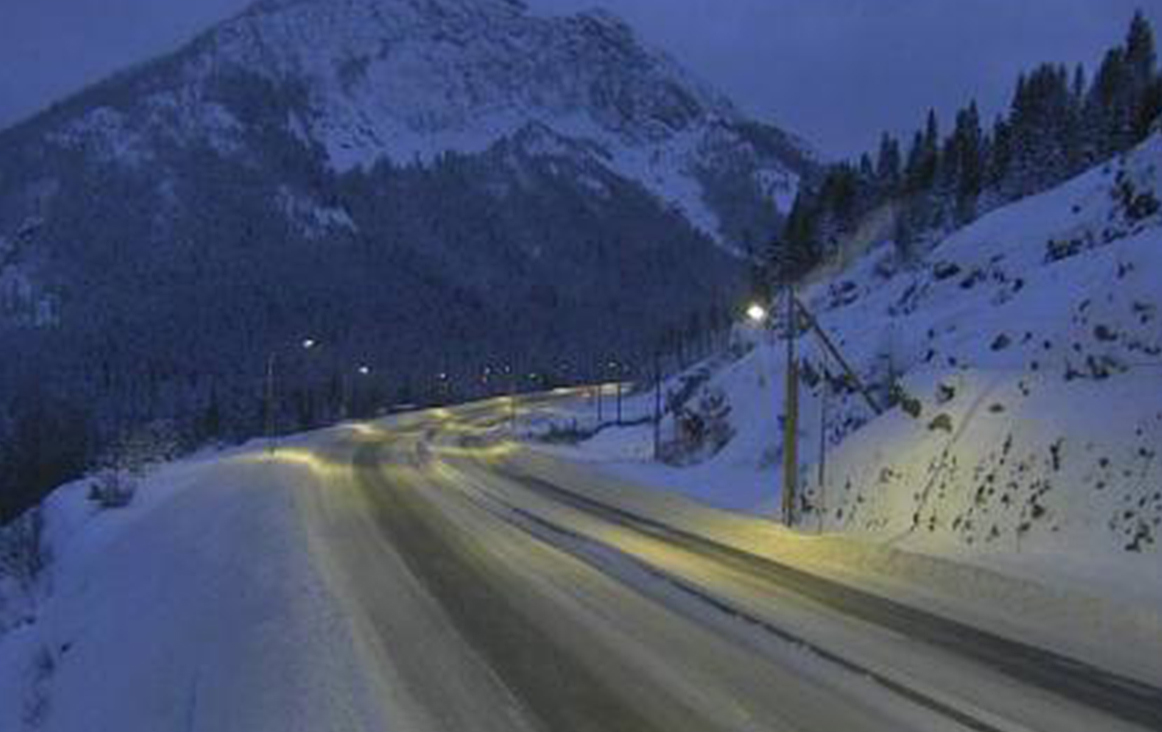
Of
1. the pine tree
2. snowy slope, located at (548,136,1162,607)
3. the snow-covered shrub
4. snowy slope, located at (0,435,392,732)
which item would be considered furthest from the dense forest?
snowy slope, located at (0,435,392,732)

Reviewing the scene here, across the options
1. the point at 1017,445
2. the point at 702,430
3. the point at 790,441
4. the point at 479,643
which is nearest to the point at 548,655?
the point at 479,643

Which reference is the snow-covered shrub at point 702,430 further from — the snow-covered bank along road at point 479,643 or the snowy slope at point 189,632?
the snow-covered bank along road at point 479,643

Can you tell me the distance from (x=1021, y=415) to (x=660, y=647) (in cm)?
1495

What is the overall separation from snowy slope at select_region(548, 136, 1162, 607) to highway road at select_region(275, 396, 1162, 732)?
14.6ft

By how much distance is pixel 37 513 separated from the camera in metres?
60.1

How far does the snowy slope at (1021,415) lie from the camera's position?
2542cm

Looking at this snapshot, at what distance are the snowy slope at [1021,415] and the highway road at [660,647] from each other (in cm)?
445

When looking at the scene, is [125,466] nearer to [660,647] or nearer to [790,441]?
[790,441]

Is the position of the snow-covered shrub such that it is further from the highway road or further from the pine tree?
the pine tree

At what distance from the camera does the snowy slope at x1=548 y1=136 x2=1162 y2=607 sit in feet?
83.4

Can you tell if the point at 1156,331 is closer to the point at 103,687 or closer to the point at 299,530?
the point at 299,530

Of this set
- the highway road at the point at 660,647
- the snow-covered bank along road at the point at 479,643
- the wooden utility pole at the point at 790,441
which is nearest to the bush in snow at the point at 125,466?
the snow-covered bank along road at the point at 479,643

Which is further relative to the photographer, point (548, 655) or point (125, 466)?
point (125, 466)

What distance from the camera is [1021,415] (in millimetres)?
29891
